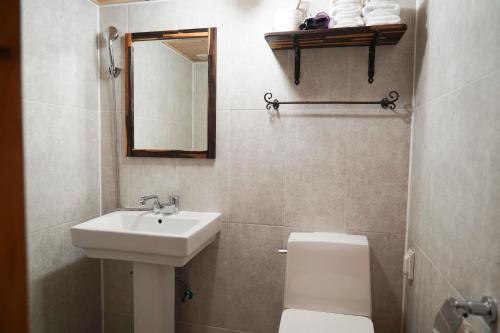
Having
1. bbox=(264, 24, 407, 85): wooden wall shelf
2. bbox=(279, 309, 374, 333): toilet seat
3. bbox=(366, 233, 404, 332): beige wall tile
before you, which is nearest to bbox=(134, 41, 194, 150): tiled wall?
bbox=(264, 24, 407, 85): wooden wall shelf

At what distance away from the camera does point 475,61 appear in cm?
84

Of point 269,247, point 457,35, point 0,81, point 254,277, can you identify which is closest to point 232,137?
point 269,247

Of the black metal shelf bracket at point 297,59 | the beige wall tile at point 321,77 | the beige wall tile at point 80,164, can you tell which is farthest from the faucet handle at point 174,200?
the black metal shelf bracket at point 297,59

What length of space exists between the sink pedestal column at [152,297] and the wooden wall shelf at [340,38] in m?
1.28

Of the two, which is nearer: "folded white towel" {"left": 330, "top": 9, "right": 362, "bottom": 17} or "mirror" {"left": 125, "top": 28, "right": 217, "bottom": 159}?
"folded white towel" {"left": 330, "top": 9, "right": 362, "bottom": 17}

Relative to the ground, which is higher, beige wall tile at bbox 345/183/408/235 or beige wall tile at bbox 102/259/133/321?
beige wall tile at bbox 345/183/408/235

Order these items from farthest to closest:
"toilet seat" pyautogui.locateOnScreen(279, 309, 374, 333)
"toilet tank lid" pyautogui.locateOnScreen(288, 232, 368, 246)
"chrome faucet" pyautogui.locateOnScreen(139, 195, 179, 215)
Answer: "chrome faucet" pyautogui.locateOnScreen(139, 195, 179, 215)
"toilet tank lid" pyautogui.locateOnScreen(288, 232, 368, 246)
"toilet seat" pyautogui.locateOnScreen(279, 309, 374, 333)

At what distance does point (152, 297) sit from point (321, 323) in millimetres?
863

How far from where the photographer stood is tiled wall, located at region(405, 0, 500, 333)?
29.1 inches

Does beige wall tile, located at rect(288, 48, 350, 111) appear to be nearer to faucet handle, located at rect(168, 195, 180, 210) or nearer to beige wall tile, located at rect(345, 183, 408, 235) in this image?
beige wall tile, located at rect(345, 183, 408, 235)

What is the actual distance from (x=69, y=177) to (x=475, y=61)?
1.92 meters

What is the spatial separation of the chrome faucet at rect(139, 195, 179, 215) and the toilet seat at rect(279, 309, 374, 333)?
86cm

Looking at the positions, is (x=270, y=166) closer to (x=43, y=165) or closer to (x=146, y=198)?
(x=146, y=198)

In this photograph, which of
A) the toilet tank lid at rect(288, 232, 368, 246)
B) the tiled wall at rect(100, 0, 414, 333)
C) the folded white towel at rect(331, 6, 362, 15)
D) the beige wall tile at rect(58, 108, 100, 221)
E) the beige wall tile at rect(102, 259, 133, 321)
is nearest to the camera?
the folded white towel at rect(331, 6, 362, 15)
